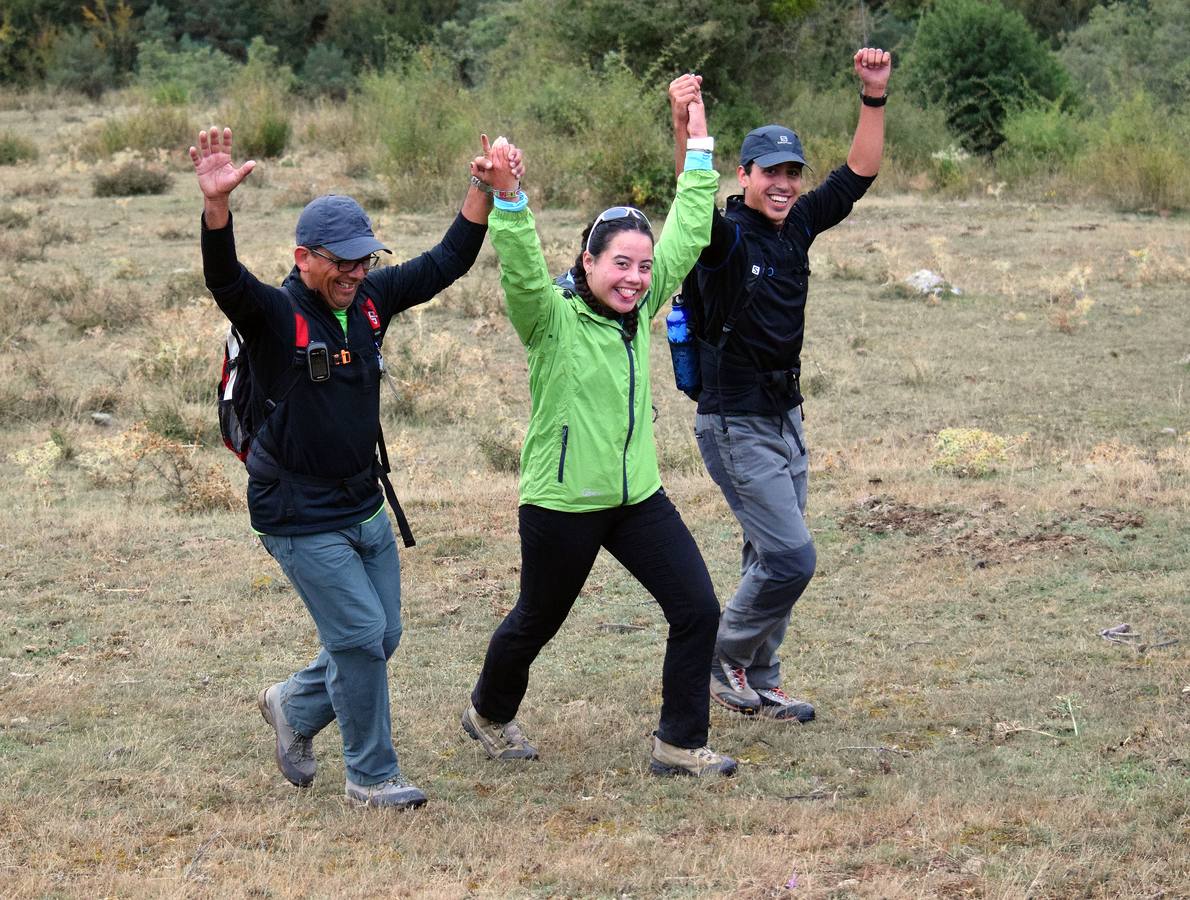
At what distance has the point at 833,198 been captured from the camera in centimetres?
530

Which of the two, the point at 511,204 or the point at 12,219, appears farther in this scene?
the point at 12,219

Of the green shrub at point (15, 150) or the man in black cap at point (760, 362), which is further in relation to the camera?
the green shrub at point (15, 150)

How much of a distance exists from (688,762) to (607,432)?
1103mm

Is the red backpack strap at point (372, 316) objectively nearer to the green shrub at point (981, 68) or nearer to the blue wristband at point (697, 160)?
the blue wristband at point (697, 160)

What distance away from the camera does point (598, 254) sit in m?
4.35

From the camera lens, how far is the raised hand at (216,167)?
386 cm

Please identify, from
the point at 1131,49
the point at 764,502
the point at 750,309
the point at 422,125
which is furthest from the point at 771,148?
the point at 1131,49

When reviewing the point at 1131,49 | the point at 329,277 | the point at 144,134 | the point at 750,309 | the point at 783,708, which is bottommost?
the point at 144,134

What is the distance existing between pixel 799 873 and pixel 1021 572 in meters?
3.42

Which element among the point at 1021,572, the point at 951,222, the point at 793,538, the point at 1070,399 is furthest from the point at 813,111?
the point at 793,538

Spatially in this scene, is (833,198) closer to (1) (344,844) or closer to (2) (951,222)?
(1) (344,844)

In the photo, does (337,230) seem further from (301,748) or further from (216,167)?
(301,748)

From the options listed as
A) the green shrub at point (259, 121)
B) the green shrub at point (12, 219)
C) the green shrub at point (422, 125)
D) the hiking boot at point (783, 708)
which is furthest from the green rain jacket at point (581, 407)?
the green shrub at point (259, 121)

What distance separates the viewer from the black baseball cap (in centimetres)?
493
